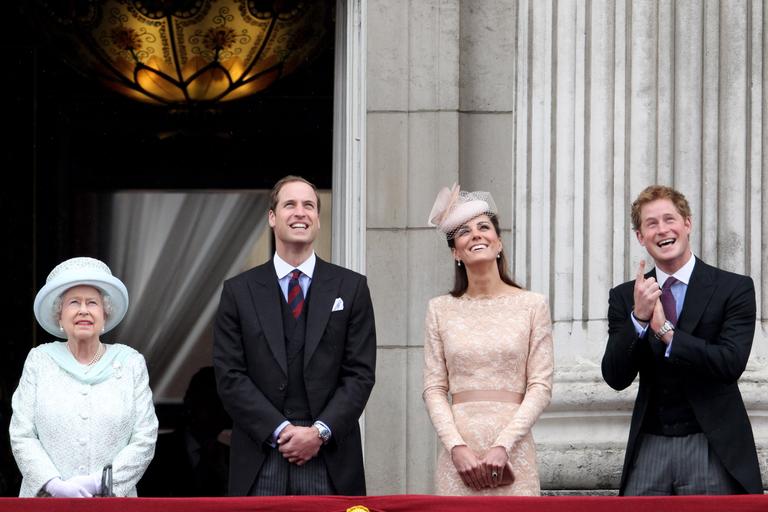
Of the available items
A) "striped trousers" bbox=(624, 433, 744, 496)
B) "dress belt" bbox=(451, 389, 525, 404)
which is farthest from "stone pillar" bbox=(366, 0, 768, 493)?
"striped trousers" bbox=(624, 433, 744, 496)

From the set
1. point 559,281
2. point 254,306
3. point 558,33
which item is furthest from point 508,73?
point 254,306

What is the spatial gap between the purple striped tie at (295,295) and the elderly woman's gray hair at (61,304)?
2.44 feet

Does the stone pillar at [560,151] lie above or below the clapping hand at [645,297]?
above

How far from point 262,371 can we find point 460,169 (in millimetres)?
2519

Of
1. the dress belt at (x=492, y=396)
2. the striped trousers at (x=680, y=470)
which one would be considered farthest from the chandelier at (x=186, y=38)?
the striped trousers at (x=680, y=470)

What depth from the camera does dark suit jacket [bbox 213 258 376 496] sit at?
6484 millimetres

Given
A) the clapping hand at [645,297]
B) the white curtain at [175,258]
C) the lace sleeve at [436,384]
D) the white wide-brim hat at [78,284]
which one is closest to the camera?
the clapping hand at [645,297]

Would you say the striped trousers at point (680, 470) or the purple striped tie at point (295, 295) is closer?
the striped trousers at point (680, 470)

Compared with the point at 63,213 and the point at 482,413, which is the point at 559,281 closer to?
the point at 482,413

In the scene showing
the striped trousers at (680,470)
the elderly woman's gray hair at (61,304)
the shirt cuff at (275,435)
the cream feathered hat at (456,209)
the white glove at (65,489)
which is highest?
the cream feathered hat at (456,209)

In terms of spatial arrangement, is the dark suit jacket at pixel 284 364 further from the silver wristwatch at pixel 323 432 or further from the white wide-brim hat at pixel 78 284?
the white wide-brim hat at pixel 78 284

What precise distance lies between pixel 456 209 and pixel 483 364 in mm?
675

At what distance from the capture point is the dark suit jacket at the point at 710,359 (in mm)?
6340

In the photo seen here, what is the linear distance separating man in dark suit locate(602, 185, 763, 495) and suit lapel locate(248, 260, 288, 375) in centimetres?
132
